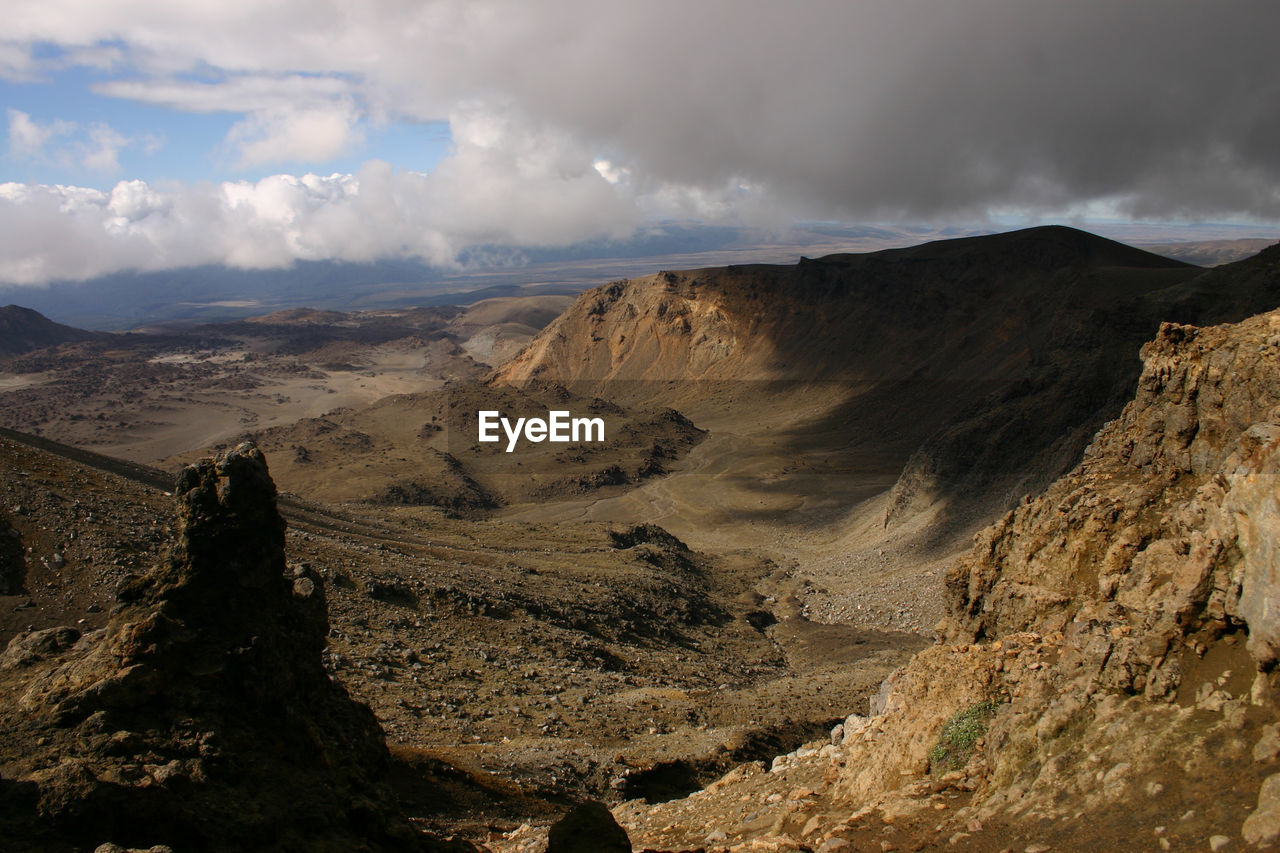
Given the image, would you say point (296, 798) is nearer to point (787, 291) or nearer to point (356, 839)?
point (356, 839)

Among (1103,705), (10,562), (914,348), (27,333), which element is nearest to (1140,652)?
(1103,705)

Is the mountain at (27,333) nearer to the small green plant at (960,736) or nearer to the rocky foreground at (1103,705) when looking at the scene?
the rocky foreground at (1103,705)

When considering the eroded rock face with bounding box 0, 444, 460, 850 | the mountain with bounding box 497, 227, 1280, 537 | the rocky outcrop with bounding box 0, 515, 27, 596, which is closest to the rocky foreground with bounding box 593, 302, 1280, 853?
the eroded rock face with bounding box 0, 444, 460, 850

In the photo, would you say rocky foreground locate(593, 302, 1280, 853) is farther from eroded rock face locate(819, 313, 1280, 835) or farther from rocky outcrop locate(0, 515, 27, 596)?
rocky outcrop locate(0, 515, 27, 596)

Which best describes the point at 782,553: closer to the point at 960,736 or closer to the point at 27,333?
the point at 960,736

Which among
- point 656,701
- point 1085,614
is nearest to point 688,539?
point 656,701

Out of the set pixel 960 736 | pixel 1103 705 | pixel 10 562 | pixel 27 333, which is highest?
pixel 27 333
